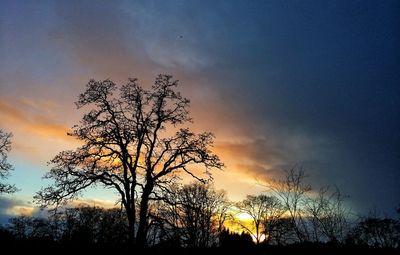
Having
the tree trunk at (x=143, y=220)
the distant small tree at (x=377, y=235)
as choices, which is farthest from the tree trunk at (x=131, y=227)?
the distant small tree at (x=377, y=235)

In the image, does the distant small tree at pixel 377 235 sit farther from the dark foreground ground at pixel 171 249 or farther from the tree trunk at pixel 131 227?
the tree trunk at pixel 131 227

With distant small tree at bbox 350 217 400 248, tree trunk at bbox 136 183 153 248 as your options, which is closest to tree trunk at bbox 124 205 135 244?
tree trunk at bbox 136 183 153 248

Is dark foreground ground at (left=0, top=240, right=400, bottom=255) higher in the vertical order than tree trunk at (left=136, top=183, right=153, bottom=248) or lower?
lower

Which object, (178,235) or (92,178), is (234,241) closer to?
(178,235)

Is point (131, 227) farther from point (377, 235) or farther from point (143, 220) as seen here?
point (377, 235)

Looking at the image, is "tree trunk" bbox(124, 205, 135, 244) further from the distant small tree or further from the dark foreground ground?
the distant small tree

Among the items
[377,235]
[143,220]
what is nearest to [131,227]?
[143,220]

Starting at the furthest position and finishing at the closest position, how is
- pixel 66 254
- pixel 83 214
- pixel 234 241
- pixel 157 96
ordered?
pixel 83 214 < pixel 157 96 < pixel 234 241 < pixel 66 254

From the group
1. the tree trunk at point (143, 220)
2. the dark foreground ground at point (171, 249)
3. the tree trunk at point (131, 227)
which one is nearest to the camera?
the dark foreground ground at point (171, 249)

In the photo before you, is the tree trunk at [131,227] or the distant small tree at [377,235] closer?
the distant small tree at [377,235]

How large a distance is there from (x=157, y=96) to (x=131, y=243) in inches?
386

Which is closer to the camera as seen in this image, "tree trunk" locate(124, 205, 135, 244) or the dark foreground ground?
the dark foreground ground

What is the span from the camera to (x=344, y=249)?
13.8 metres

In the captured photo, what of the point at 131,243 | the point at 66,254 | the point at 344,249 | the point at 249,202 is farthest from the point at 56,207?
the point at 249,202
